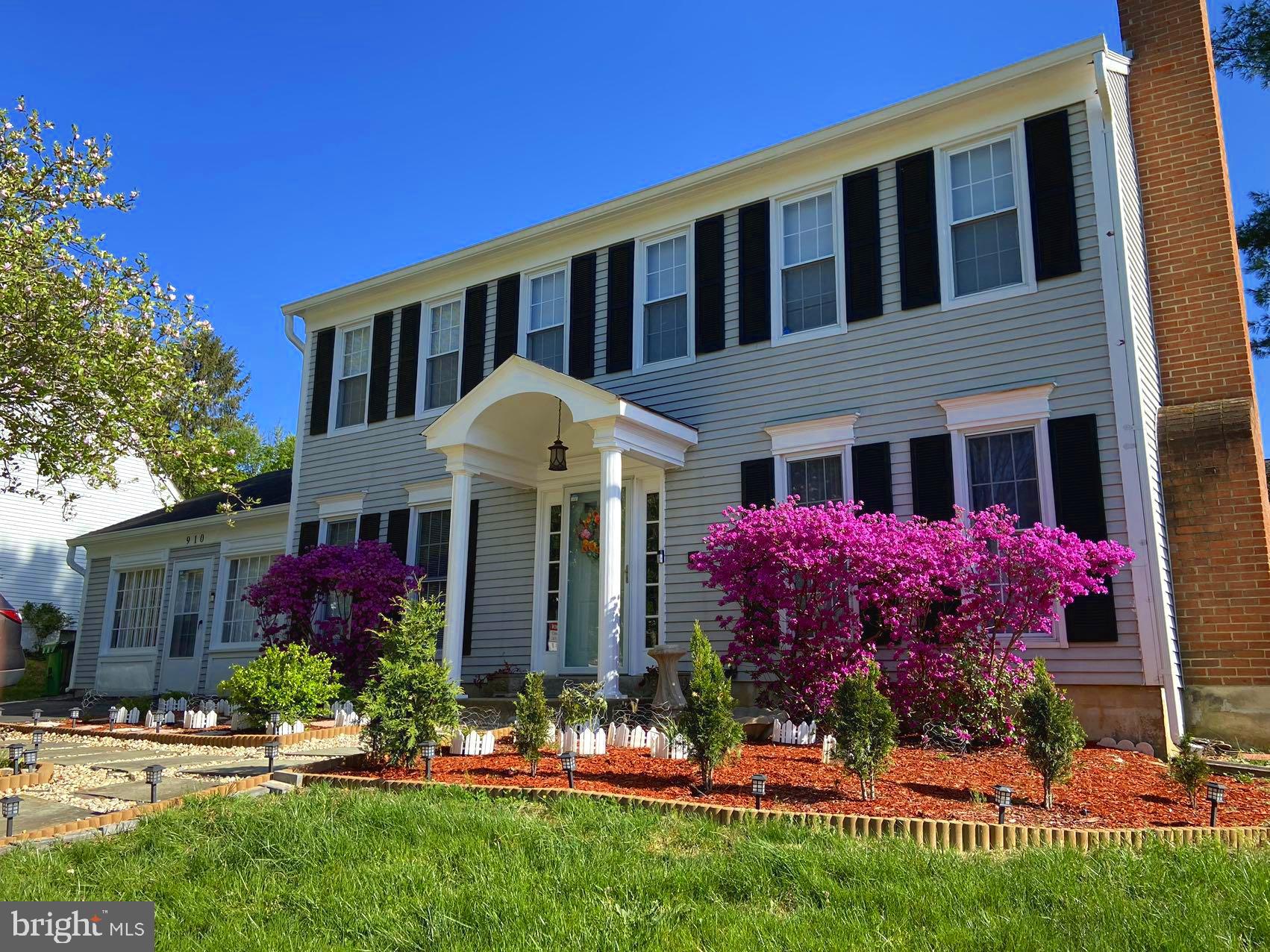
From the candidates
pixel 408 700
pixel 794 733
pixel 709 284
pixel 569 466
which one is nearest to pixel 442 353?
pixel 569 466

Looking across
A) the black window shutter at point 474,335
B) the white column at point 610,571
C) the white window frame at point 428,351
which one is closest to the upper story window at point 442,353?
the white window frame at point 428,351

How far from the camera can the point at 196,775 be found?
305 inches

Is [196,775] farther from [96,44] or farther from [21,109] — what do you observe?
[96,44]

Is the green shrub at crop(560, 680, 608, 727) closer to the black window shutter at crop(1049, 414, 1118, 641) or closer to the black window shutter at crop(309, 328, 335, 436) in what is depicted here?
the black window shutter at crop(1049, 414, 1118, 641)

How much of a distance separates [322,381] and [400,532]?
341 centimetres

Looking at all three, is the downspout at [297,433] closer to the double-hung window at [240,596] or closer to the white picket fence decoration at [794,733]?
the double-hung window at [240,596]

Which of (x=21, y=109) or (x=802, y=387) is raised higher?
(x=21, y=109)

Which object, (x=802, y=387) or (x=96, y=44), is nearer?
(x=802, y=387)

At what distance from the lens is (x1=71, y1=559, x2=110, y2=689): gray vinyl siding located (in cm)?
1917

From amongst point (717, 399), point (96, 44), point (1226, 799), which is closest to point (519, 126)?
point (717, 399)

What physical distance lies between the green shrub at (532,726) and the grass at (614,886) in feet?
5.16

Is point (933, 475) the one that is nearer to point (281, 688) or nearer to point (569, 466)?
point (569, 466)

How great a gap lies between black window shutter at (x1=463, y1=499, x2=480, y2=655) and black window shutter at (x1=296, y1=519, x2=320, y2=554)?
3.18 metres

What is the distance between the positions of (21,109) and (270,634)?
729 cm
